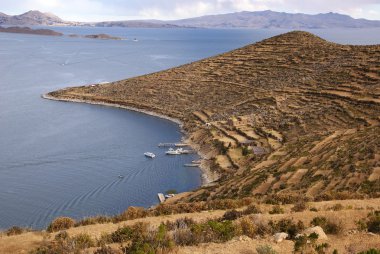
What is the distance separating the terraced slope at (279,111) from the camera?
1148 inches

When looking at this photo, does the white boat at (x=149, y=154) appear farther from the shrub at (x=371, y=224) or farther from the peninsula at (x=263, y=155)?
the shrub at (x=371, y=224)

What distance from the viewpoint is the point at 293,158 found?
35625mm

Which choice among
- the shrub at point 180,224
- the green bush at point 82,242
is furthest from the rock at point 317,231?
the green bush at point 82,242

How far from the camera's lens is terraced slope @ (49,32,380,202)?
2917cm

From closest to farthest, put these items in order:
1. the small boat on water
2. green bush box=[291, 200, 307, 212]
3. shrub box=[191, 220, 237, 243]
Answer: shrub box=[191, 220, 237, 243] → green bush box=[291, 200, 307, 212] → the small boat on water

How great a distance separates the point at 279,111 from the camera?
6309 centimetres

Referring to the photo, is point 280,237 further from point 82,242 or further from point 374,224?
point 82,242

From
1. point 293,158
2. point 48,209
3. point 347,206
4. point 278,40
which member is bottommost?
point 48,209

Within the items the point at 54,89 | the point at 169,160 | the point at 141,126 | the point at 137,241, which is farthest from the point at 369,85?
the point at 54,89

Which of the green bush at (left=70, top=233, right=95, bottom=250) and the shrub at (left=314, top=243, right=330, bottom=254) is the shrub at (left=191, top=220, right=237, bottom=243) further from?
the green bush at (left=70, top=233, right=95, bottom=250)

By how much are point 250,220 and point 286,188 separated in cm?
1400

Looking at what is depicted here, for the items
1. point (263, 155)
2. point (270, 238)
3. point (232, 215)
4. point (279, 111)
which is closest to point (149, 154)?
point (263, 155)

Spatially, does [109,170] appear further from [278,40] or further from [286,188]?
[278,40]

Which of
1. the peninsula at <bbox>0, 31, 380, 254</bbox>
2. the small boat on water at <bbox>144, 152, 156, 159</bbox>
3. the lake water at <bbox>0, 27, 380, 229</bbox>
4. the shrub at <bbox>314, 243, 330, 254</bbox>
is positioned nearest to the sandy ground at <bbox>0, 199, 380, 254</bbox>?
the peninsula at <bbox>0, 31, 380, 254</bbox>
